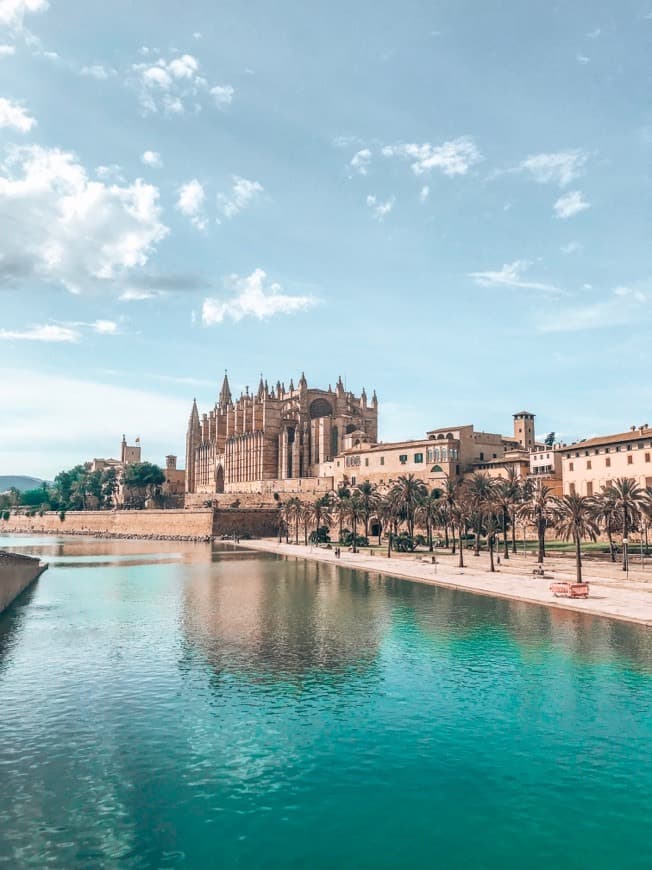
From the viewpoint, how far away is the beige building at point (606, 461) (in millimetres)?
55906

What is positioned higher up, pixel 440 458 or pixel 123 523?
pixel 440 458

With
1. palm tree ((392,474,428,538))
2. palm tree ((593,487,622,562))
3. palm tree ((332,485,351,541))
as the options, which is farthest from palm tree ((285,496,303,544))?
palm tree ((593,487,622,562))

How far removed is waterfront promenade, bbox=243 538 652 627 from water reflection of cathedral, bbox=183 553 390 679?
5.01 meters

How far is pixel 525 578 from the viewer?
42.1 m

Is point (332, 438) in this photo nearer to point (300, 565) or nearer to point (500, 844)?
point (300, 565)

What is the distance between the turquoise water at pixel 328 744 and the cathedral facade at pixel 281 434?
7553 cm

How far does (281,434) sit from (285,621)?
84101mm

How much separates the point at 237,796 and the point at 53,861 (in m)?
3.42

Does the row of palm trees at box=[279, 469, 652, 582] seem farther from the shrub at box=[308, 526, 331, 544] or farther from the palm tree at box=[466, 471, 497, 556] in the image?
the shrub at box=[308, 526, 331, 544]

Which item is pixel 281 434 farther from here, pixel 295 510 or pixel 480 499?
pixel 480 499

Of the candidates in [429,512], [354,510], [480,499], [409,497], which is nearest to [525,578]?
[480,499]

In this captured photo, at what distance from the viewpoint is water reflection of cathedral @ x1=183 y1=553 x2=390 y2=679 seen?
22766 mm

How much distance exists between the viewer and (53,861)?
10477 mm

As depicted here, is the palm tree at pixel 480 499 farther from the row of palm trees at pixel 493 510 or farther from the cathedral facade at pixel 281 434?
the cathedral facade at pixel 281 434
